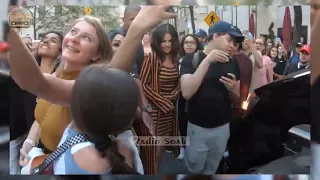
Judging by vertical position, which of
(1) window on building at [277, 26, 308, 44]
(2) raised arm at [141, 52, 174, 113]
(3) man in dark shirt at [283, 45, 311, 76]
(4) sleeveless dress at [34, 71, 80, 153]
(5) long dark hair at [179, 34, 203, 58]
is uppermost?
(1) window on building at [277, 26, 308, 44]

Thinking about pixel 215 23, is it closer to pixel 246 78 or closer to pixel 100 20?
pixel 246 78

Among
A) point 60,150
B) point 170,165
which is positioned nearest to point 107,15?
point 60,150

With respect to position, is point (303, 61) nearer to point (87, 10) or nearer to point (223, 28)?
point (223, 28)

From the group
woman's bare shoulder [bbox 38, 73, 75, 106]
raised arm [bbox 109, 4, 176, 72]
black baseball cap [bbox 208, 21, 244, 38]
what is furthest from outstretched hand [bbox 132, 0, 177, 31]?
woman's bare shoulder [bbox 38, 73, 75, 106]

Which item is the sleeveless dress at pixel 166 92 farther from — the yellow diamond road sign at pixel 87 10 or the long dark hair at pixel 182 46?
the yellow diamond road sign at pixel 87 10

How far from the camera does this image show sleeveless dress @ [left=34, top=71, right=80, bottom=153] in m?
2.64

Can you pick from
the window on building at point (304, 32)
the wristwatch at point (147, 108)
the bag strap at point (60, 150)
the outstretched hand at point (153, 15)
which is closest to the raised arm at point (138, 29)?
the outstretched hand at point (153, 15)

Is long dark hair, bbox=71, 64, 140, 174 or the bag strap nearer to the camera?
long dark hair, bbox=71, 64, 140, 174

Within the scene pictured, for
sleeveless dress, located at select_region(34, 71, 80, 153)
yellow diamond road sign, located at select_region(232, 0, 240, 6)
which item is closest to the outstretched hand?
yellow diamond road sign, located at select_region(232, 0, 240, 6)

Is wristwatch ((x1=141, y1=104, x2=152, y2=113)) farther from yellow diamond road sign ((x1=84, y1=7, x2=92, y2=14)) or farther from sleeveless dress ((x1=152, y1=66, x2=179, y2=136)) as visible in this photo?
yellow diamond road sign ((x1=84, y1=7, x2=92, y2=14))

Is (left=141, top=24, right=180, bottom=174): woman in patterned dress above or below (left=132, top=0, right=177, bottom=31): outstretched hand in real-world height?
below

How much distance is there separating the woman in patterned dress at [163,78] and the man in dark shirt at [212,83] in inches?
2.5

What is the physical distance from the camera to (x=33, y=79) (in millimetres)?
2609

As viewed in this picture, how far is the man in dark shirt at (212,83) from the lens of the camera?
2580mm
